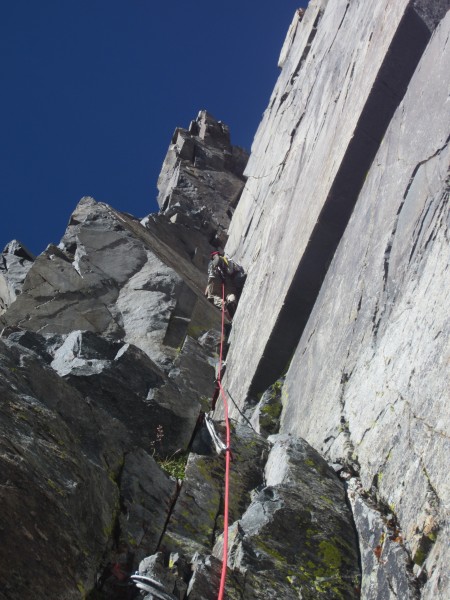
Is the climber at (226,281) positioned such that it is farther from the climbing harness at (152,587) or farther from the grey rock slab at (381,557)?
the climbing harness at (152,587)

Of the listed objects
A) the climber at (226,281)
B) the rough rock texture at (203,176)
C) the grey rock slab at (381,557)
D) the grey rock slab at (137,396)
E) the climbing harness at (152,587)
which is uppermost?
the rough rock texture at (203,176)

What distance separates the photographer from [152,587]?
486cm

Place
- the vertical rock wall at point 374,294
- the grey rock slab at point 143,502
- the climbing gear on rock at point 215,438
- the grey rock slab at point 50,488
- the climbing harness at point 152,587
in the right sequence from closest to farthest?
the grey rock slab at point 50,488, the climbing harness at point 152,587, the vertical rock wall at point 374,294, the grey rock slab at point 143,502, the climbing gear on rock at point 215,438

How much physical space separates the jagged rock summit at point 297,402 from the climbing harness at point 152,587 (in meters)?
0.01

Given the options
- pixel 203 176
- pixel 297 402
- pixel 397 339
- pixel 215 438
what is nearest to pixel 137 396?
pixel 215 438

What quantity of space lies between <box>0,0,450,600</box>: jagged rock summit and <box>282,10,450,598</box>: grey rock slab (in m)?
0.02

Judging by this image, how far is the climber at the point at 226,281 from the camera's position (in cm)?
1644

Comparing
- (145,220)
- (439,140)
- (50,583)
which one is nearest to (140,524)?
(50,583)

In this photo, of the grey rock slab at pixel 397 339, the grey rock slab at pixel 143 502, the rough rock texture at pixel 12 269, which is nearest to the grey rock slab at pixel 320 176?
the grey rock slab at pixel 397 339

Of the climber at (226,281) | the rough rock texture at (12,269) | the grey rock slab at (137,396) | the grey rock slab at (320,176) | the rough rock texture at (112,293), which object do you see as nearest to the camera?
the grey rock slab at (137,396)

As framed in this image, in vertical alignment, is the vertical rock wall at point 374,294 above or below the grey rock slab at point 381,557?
above

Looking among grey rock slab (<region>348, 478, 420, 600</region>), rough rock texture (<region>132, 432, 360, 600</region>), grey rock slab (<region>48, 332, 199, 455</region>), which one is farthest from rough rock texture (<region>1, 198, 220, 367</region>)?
grey rock slab (<region>348, 478, 420, 600</region>)

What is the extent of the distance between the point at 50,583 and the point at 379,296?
13.5 feet

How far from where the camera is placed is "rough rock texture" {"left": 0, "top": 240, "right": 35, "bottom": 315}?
1524 cm
